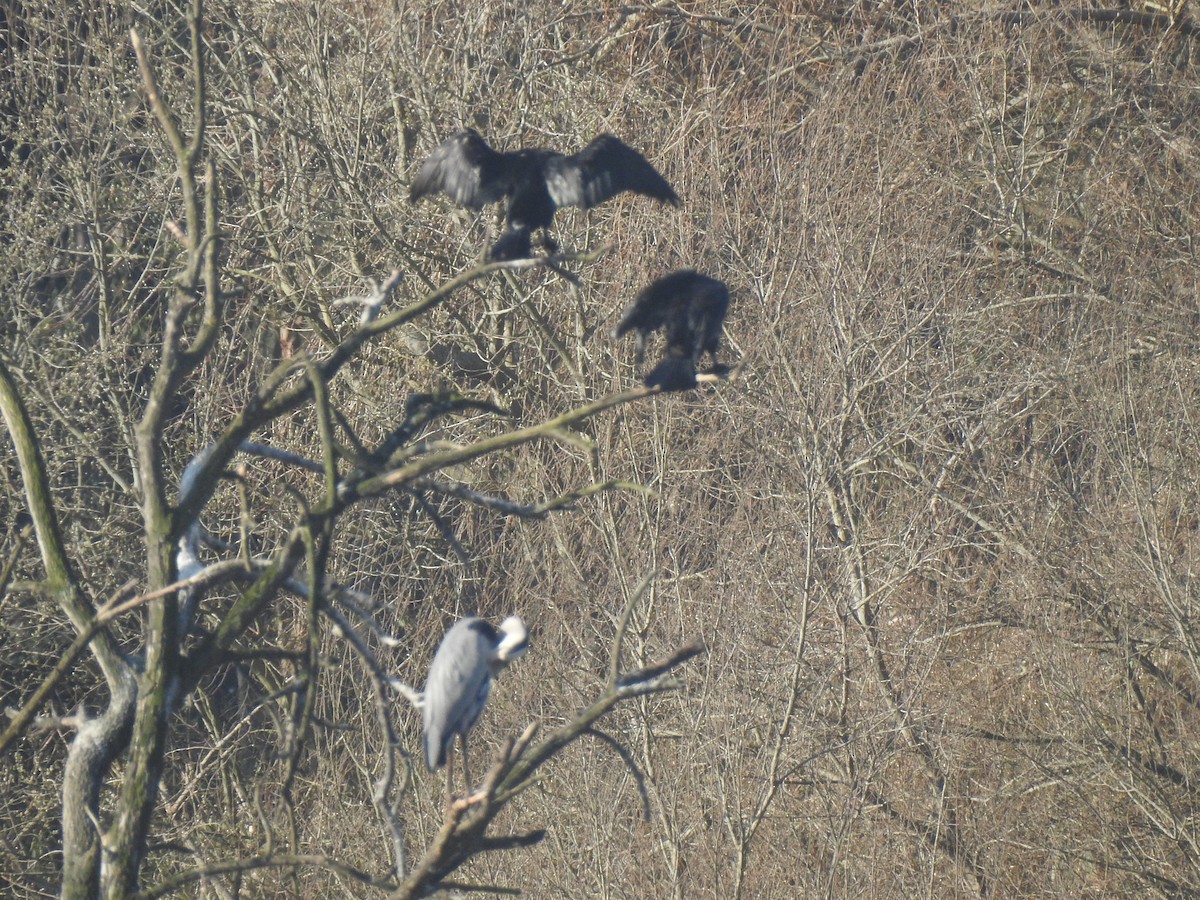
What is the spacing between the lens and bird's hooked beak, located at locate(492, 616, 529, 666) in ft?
12.5

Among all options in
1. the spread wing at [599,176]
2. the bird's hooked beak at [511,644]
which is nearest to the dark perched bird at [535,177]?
the spread wing at [599,176]

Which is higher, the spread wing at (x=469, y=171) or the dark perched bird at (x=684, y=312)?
the spread wing at (x=469, y=171)

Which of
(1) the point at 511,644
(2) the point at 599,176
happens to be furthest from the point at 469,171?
(1) the point at 511,644

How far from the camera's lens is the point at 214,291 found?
272cm

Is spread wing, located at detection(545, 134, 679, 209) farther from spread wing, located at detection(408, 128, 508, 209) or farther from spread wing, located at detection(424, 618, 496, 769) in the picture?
spread wing, located at detection(424, 618, 496, 769)

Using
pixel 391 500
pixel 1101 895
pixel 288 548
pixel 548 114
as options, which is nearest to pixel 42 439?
pixel 391 500

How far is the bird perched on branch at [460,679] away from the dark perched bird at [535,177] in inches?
51.8

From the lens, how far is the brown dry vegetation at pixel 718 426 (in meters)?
7.70

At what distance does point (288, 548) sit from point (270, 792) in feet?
24.1

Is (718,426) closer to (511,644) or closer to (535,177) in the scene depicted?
(535,177)

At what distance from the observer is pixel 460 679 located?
12.4 ft

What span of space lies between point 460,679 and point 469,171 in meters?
1.90

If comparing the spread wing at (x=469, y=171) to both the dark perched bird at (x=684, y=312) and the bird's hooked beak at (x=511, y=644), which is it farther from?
the bird's hooked beak at (x=511, y=644)

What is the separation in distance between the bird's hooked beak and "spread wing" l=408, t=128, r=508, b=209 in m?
1.60
